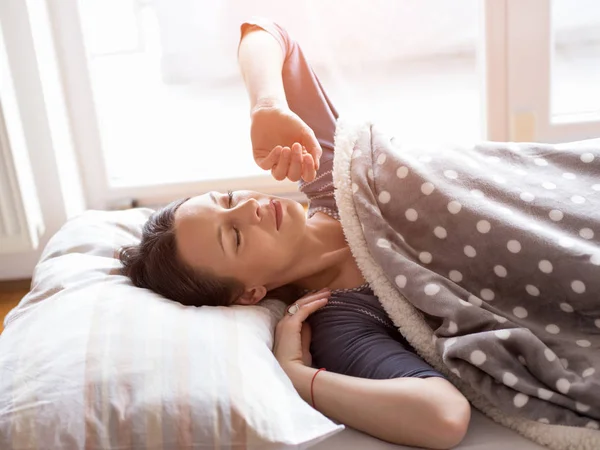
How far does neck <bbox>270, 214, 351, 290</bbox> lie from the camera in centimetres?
129

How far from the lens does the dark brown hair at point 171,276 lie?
122cm

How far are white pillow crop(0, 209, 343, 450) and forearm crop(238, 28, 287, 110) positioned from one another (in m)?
0.40

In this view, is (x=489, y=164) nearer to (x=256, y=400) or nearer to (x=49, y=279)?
(x=256, y=400)

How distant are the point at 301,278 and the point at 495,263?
36cm

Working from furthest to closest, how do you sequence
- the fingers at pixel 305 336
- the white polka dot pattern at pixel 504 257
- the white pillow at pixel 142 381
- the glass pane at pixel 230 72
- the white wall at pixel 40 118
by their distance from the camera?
the glass pane at pixel 230 72, the white wall at pixel 40 118, the fingers at pixel 305 336, the white polka dot pattern at pixel 504 257, the white pillow at pixel 142 381

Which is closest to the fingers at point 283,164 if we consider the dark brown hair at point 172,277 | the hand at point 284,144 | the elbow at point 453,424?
the hand at point 284,144

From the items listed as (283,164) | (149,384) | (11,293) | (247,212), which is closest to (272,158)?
(283,164)

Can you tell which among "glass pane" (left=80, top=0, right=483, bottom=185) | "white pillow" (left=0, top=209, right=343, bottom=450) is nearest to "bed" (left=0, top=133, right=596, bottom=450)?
"white pillow" (left=0, top=209, right=343, bottom=450)

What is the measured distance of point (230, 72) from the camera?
6.84 ft

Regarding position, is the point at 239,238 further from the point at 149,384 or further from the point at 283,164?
the point at 149,384

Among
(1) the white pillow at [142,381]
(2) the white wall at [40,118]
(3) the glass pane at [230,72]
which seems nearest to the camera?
(1) the white pillow at [142,381]

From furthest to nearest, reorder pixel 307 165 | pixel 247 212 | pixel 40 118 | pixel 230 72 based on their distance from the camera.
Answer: pixel 230 72, pixel 40 118, pixel 247 212, pixel 307 165

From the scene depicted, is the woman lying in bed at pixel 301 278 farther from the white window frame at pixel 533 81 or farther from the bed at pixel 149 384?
the white window frame at pixel 533 81

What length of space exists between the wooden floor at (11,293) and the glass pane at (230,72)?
0.41m
